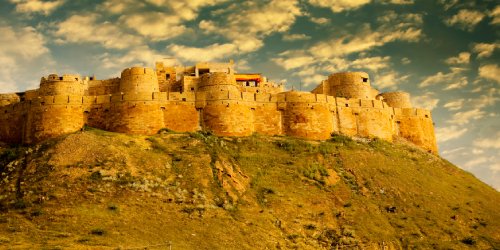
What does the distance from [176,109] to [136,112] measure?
339cm

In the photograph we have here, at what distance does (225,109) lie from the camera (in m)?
43.8

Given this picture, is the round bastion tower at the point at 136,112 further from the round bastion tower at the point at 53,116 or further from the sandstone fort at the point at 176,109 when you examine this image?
the round bastion tower at the point at 53,116

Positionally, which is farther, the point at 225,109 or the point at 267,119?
the point at 267,119

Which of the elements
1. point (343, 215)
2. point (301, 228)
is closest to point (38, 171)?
point (301, 228)

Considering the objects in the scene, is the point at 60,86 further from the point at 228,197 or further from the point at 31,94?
the point at 228,197

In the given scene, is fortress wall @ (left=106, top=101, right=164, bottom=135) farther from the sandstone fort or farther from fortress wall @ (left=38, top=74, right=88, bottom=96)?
fortress wall @ (left=38, top=74, right=88, bottom=96)

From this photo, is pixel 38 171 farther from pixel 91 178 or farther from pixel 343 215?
pixel 343 215

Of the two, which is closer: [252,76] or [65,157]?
[65,157]

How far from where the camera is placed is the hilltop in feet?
93.1

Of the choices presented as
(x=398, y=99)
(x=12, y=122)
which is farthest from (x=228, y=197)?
(x=398, y=99)

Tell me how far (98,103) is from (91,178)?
12.6m

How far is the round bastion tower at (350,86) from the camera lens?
174 feet

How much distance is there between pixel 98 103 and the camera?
4369 cm

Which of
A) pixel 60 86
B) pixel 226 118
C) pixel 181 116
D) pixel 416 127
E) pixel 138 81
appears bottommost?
pixel 416 127
